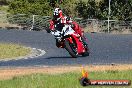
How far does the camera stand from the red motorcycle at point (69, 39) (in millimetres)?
18312

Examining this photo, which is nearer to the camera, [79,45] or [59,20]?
[59,20]

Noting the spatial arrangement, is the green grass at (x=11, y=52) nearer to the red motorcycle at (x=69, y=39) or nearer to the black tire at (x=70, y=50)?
the red motorcycle at (x=69, y=39)

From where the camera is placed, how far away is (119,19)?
37.9 metres

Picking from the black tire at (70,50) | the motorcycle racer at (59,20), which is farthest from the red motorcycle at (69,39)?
the motorcycle racer at (59,20)

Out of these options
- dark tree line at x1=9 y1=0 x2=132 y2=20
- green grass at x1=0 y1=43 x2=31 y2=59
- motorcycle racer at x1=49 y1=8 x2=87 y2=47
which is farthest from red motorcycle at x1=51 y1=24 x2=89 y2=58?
dark tree line at x1=9 y1=0 x2=132 y2=20

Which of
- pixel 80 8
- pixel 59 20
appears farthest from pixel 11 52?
pixel 80 8

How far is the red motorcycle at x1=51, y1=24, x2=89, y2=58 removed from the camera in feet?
60.1

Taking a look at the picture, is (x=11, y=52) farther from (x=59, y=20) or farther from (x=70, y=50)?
(x=59, y=20)

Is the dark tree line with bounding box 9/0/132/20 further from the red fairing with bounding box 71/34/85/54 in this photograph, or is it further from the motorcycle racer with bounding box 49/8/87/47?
the motorcycle racer with bounding box 49/8/87/47

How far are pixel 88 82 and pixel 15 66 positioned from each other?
26.8 feet

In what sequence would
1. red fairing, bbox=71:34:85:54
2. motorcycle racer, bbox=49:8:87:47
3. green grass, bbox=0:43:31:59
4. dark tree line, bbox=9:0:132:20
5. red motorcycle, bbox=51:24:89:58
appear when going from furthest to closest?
dark tree line, bbox=9:0:132:20, green grass, bbox=0:43:31:59, red fairing, bbox=71:34:85:54, red motorcycle, bbox=51:24:89:58, motorcycle racer, bbox=49:8:87:47

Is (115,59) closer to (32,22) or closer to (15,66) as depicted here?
(15,66)

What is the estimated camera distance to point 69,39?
18.5 meters

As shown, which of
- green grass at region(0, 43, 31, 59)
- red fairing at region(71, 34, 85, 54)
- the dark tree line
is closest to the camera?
red fairing at region(71, 34, 85, 54)
